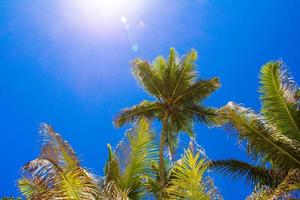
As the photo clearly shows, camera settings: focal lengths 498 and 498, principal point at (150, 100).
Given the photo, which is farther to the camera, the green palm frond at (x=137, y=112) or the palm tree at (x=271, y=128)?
the green palm frond at (x=137, y=112)

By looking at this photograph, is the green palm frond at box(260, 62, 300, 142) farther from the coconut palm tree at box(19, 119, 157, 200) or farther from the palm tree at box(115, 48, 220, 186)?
the palm tree at box(115, 48, 220, 186)

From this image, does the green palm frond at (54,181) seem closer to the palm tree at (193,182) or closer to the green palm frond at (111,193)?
the green palm frond at (111,193)

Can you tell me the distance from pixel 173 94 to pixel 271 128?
9895mm

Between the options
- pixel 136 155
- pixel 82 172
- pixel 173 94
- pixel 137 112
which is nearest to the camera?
pixel 82 172

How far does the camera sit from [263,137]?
1423 centimetres

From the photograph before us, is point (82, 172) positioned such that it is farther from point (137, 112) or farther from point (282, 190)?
point (137, 112)

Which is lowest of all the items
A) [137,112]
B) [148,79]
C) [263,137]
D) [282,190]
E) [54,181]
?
[282,190]

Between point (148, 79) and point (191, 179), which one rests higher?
point (148, 79)

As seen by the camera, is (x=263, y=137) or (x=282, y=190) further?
(x=263, y=137)

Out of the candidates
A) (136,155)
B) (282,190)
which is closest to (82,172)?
(136,155)

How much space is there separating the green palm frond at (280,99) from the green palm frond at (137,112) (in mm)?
9248

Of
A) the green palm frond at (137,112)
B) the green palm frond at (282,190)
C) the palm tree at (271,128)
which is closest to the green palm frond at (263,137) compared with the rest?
the palm tree at (271,128)

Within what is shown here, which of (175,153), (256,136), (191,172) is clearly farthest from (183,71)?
(191,172)

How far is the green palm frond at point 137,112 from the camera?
2459cm
